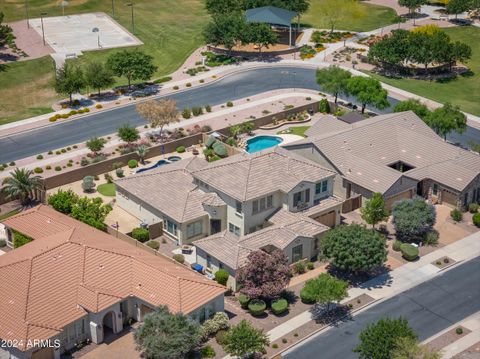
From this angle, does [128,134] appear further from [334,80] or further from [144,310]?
[144,310]

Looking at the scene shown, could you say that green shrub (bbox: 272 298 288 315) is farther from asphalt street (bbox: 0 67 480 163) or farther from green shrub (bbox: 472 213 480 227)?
asphalt street (bbox: 0 67 480 163)

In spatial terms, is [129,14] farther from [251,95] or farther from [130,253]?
[130,253]

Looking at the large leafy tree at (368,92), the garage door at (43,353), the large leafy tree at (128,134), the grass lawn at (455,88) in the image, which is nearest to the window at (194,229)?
the garage door at (43,353)

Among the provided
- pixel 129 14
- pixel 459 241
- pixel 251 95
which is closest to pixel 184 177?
pixel 459 241

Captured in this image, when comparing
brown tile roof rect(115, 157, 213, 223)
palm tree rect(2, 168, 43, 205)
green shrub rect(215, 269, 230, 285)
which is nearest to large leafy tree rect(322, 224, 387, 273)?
green shrub rect(215, 269, 230, 285)

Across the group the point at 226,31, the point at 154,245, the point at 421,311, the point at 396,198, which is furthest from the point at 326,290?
the point at 226,31

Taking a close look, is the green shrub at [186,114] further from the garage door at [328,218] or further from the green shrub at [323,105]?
the garage door at [328,218]
